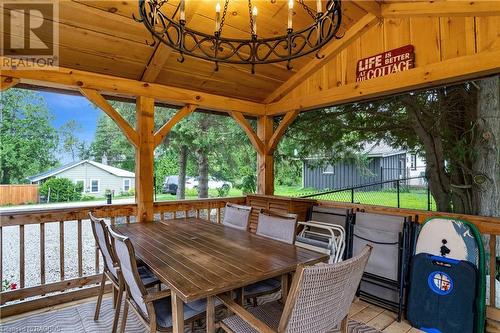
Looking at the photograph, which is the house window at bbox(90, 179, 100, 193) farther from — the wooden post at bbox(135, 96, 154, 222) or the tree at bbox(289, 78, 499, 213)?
the tree at bbox(289, 78, 499, 213)

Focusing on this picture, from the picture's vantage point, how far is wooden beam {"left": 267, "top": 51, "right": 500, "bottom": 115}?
2330 millimetres

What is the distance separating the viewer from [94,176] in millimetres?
5434

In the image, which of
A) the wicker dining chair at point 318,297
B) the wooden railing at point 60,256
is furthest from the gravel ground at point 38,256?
the wicker dining chair at point 318,297

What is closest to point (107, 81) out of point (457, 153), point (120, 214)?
point (120, 214)

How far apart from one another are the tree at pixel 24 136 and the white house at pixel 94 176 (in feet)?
0.53

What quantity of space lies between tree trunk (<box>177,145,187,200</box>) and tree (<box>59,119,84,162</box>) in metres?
2.21

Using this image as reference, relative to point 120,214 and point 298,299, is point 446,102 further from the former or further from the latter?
point 120,214

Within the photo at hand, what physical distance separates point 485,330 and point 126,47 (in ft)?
13.9

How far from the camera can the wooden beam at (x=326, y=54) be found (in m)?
3.05

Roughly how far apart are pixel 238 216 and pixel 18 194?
143 inches

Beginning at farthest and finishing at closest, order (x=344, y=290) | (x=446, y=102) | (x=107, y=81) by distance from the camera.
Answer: (x=446, y=102), (x=107, y=81), (x=344, y=290)

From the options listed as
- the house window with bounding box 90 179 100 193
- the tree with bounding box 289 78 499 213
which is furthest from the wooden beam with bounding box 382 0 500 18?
the house window with bounding box 90 179 100 193

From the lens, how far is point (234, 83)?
3838 millimetres

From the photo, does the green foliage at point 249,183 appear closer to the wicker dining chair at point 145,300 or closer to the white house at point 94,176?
the white house at point 94,176
